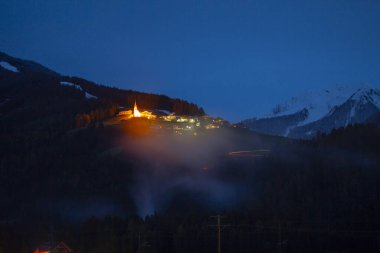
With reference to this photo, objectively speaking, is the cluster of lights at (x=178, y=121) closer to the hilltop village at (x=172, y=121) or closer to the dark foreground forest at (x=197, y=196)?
the hilltop village at (x=172, y=121)

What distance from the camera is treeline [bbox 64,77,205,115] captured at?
174875mm

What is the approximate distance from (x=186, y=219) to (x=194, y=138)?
2171 inches

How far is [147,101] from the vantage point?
591ft

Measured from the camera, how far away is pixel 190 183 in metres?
104

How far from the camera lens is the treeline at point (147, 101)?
6885 inches

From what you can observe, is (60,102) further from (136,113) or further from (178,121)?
(178,121)

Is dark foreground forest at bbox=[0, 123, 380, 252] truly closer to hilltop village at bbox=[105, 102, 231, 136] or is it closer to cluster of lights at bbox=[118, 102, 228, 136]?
cluster of lights at bbox=[118, 102, 228, 136]

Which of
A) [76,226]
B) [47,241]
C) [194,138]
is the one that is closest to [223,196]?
[76,226]

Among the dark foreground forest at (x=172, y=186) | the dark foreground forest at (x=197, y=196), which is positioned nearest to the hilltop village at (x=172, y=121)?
the dark foreground forest at (x=172, y=186)

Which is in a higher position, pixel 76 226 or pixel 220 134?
pixel 220 134

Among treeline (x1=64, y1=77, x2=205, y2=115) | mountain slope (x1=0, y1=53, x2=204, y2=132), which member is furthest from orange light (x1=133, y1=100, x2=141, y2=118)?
treeline (x1=64, y1=77, x2=205, y2=115)

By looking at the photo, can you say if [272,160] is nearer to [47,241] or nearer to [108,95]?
[47,241]

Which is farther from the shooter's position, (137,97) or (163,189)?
(137,97)

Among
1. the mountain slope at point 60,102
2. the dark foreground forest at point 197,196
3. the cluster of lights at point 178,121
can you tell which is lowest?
the dark foreground forest at point 197,196
